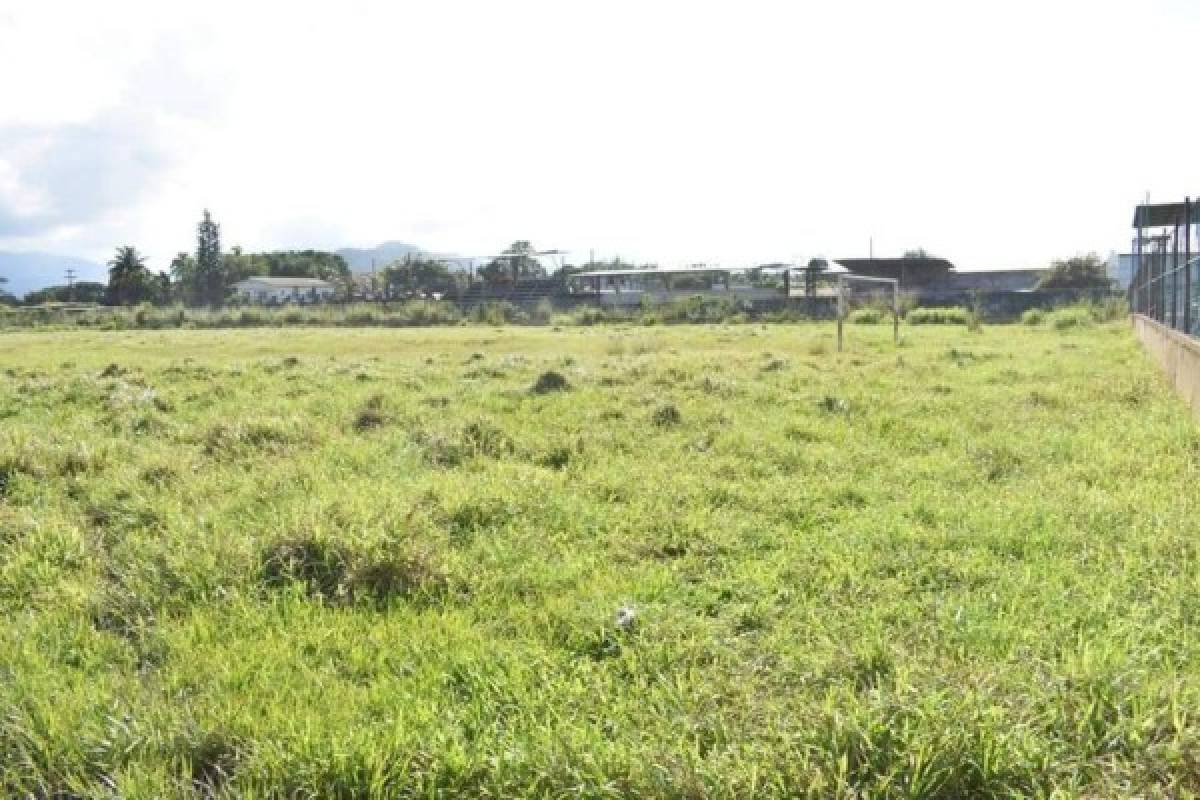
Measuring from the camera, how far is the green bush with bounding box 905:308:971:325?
101 ft

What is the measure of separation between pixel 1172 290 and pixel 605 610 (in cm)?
1192

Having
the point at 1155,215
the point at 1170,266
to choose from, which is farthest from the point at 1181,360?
the point at 1155,215

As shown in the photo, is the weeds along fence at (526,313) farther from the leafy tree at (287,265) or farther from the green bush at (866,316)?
the leafy tree at (287,265)

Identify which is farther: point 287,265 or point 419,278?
point 287,265

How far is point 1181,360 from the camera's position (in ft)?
29.6

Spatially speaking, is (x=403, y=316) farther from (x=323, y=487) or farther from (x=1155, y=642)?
(x=1155, y=642)

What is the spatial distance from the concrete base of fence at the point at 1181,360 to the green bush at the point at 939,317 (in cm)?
1808

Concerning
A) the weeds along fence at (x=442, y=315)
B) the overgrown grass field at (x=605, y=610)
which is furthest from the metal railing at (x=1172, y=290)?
the weeds along fence at (x=442, y=315)

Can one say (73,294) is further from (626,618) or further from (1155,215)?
(626,618)

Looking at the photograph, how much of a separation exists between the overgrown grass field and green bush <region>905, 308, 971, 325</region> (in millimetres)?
24705

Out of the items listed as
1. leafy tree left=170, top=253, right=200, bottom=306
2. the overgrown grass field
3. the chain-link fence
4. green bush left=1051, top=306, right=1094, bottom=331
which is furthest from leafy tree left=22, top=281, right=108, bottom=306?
the overgrown grass field

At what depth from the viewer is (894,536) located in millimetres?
4242

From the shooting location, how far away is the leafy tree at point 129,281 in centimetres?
7794

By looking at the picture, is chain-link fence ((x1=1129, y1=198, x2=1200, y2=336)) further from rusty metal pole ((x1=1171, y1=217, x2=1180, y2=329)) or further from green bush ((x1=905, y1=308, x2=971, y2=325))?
green bush ((x1=905, y1=308, x2=971, y2=325))
